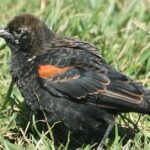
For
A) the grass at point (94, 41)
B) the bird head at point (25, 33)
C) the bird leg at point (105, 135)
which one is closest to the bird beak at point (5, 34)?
the bird head at point (25, 33)

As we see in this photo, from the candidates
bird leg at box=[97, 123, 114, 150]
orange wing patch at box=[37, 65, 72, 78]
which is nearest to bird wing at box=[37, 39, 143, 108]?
orange wing patch at box=[37, 65, 72, 78]

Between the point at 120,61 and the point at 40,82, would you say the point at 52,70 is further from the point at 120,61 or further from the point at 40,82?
the point at 120,61

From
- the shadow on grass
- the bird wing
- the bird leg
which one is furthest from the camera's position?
the shadow on grass

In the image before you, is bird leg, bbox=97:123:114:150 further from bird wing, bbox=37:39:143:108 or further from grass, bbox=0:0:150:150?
bird wing, bbox=37:39:143:108

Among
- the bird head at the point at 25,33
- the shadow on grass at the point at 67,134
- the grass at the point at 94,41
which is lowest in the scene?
the shadow on grass at the point at 67,134

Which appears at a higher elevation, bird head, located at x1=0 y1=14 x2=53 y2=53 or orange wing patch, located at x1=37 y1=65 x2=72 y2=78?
bird head, located at x1=0 y1=14 x2=53 y2=53

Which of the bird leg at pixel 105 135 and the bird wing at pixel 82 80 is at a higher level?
the bird wing at pixel 82 80

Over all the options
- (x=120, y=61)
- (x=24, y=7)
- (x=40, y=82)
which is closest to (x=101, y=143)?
(x=40, y=82)

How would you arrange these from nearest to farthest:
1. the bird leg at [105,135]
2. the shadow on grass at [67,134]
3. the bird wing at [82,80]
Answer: the bird wing at [82,80] → the bird leg at [105,135] → the shadow on grass at [67,134]

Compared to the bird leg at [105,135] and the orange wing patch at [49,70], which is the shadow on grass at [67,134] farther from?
the orange wing patch at [49,70]
